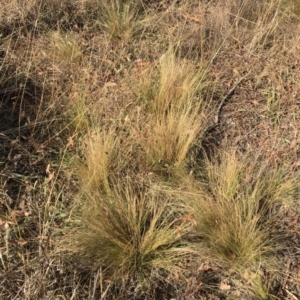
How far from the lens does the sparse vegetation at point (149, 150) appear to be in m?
1.95

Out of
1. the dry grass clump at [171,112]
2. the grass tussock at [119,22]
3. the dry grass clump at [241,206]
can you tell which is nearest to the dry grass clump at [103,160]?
the dry grass clump at [171,112]

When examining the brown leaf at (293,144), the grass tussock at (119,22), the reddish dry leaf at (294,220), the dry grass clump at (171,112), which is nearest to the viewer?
the reddish dry leaf at (294,220)

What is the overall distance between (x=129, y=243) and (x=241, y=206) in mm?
548

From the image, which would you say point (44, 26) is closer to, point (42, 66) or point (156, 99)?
point (42, 66)

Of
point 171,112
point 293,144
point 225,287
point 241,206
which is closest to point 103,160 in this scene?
point 171,112

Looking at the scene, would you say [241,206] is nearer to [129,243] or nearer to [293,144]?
[129,243]

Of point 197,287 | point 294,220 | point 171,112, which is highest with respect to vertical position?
point 171,112

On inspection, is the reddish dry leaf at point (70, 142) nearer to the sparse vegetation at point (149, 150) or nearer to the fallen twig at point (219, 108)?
the sparse vegetation at point (149, 150)

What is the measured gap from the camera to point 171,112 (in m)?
2.51

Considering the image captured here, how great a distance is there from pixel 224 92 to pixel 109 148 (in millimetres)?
977

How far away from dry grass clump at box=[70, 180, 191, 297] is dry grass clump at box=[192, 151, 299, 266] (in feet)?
0.43

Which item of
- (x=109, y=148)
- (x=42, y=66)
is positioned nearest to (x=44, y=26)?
(x=42, y=66)

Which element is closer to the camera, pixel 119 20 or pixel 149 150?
pixel 149 150

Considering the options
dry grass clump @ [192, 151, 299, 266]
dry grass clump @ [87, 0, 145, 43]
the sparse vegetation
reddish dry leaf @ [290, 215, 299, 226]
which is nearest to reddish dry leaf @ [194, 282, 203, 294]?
the sparse vegetation
